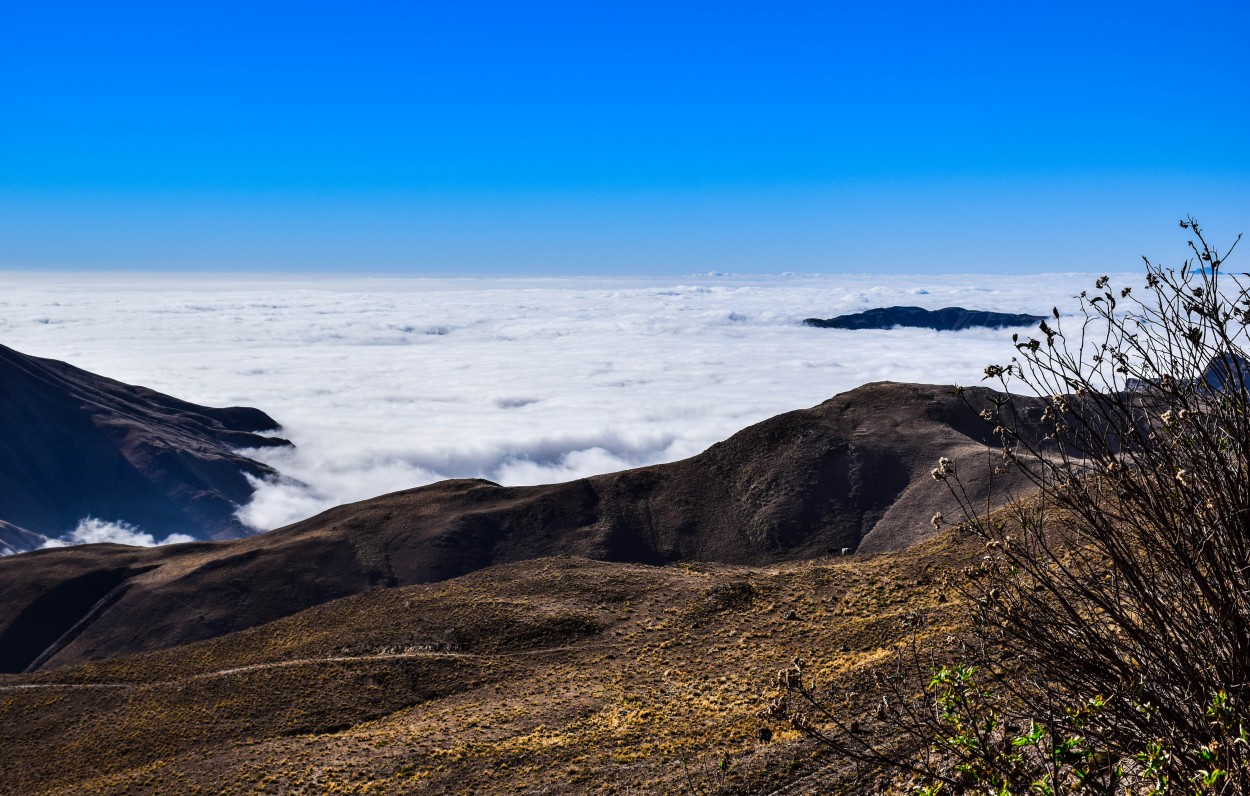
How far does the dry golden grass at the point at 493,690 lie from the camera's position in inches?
857

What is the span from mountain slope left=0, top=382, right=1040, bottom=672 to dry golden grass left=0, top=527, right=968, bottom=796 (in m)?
17.1

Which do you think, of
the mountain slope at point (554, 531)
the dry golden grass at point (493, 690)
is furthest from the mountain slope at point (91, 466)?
the dry golden grass at point (493, 690)

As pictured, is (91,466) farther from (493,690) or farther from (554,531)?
(493,690)

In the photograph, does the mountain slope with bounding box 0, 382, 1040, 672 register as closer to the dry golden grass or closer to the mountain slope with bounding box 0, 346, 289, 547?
the dry golden grass

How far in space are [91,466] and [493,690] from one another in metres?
147

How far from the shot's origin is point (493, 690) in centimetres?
2962

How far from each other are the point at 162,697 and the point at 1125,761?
34.0 m

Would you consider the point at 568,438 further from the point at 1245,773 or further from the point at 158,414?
the point at 1245,773

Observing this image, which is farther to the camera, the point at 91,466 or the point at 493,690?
the point at 91,466

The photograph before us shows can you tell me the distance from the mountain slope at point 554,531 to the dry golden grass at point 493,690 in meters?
17.1

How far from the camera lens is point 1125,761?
304 inches

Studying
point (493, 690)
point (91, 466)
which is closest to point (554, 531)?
point (493, 690)

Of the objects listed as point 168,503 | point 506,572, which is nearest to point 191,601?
point 506,572

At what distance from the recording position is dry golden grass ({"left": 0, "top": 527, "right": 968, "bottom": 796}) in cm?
2177
